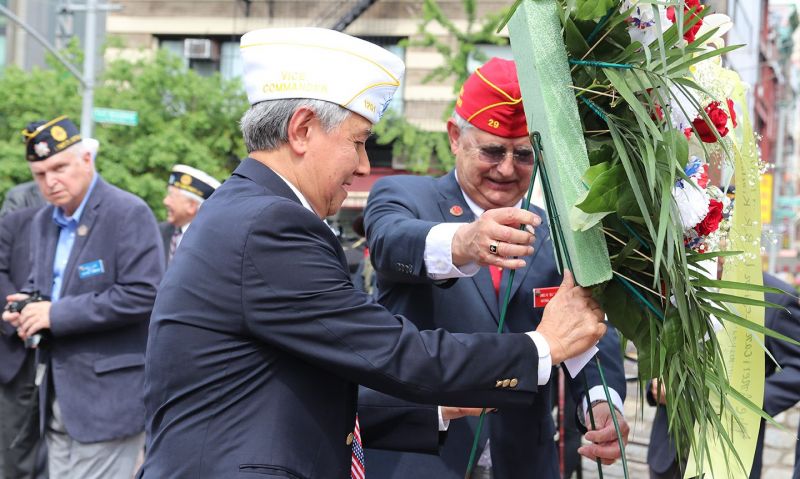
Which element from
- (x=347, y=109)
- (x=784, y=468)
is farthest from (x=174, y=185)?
(x=347, y=109)

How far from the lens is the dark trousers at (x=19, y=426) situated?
209 inches

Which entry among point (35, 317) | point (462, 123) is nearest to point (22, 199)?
point (35, 317)

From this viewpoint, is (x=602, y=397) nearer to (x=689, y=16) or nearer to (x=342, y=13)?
(x=689, y=16)

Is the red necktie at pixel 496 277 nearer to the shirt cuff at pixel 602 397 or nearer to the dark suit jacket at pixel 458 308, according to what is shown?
the dark suit jacket at pixel 458 308

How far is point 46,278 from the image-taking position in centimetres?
503

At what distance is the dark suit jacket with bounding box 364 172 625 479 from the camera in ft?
10.1

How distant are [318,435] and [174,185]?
19.4 ft

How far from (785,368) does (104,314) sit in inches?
125

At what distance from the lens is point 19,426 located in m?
5.44

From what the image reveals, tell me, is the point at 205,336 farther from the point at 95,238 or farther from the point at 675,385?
the point at 95,238

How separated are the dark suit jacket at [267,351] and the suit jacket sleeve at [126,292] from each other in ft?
8.63

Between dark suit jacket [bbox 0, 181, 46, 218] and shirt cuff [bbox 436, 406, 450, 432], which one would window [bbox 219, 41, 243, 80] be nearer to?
dark suit jacket [bbox 0, 181, 46, 218]

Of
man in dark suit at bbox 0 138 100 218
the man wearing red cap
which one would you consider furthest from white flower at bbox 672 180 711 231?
man in dark suit at bbox 0 138 100 218

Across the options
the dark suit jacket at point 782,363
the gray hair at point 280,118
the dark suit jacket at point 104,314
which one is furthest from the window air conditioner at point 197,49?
the gray hair at point 280,118
